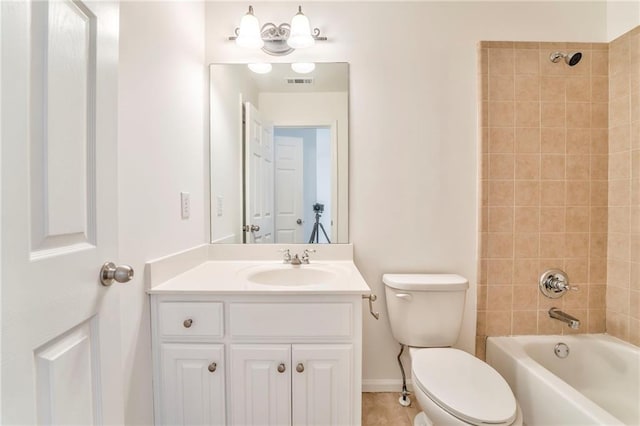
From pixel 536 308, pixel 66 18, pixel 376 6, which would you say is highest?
pixel 376 6

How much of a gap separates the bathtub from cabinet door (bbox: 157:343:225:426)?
131 cm

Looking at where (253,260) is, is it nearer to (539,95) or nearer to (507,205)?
(507,205)

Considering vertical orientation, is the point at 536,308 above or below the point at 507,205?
below

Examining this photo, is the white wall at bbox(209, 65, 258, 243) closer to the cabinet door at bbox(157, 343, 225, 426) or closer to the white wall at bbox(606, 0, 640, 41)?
the cabinet door at bbox(157, 343, 225, 426)

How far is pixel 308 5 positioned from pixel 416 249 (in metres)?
1.51

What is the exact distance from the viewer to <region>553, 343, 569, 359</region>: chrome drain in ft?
5.41

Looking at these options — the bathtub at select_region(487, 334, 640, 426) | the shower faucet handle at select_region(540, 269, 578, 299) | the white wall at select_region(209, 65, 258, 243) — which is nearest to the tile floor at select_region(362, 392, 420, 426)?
the bathtub at select_region(487, 334, 640, 426)

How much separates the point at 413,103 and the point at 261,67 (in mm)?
889

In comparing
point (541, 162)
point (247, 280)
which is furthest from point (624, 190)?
point (247, 280)

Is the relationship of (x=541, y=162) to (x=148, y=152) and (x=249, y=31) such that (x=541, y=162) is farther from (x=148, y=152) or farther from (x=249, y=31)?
(x=148, y=152)

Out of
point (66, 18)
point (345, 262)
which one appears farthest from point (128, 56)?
point (345, 262)

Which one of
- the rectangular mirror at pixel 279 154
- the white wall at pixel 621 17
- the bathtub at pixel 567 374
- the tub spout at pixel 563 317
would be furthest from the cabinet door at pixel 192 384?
the white wall at pixel 621 17

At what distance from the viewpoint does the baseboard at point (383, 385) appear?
1749 mm

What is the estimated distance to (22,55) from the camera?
49cm
